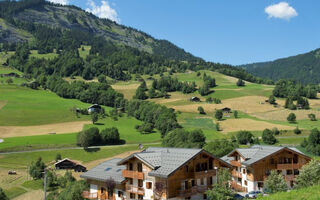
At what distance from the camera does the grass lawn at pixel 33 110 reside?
151 metres

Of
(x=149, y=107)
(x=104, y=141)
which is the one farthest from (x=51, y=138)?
(x=149, y=107)

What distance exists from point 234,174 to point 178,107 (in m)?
129

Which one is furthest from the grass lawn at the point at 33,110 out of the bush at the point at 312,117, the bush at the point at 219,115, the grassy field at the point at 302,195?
the grassy field at the point at 302,195

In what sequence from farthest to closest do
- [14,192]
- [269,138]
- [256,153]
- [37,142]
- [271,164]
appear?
1. [269,138]
2. [37,142]
3. [14,192]
4. [256,153]
5. [271,164]

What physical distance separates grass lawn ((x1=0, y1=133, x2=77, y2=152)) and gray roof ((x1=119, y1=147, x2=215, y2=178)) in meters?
75.4

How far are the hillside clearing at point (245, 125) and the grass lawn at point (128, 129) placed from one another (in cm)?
3118

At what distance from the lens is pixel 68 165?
98.8 metres

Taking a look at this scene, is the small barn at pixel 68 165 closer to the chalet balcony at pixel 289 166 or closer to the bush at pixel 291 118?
the chalet balcony at pixel 289 166

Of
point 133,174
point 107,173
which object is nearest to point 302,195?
point 133,174

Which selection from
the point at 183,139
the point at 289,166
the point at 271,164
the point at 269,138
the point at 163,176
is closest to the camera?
the point at 163,176

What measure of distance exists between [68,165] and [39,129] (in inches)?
1845

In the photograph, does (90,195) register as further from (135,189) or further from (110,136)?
(110,136)

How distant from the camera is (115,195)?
50.2m

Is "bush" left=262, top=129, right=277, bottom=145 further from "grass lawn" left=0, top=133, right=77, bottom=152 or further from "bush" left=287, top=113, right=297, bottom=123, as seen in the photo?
"grass lawn" left=0, top=133, right=77, bottom=152
